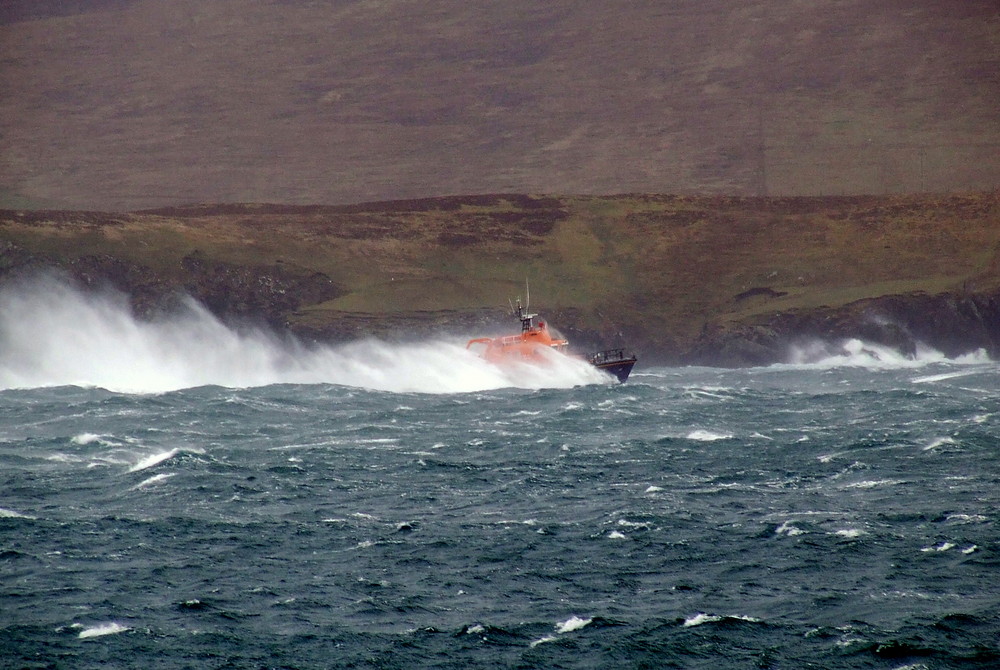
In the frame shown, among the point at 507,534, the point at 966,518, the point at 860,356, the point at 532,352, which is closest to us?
the point at 507,534

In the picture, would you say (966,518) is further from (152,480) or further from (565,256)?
(565,256)

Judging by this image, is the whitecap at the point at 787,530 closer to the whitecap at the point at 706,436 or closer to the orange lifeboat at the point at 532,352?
the whitecap at the point at 706,436

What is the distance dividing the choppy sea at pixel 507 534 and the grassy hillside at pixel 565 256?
65.4m

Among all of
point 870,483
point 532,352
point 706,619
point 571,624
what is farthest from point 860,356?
point 571,624

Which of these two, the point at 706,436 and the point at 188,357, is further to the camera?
the point at 188,357

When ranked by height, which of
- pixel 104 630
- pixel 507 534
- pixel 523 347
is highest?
pixel 523 347

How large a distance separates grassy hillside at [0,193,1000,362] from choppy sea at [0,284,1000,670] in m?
65.4

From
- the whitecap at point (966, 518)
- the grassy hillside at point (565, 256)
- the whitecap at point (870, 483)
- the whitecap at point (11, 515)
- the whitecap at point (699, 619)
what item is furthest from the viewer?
the grassy hillside at point (565, 256)

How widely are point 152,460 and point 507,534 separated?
19.4m

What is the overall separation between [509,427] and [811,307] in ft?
257

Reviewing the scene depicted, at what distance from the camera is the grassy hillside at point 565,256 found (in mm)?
138375

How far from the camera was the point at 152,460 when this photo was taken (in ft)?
168

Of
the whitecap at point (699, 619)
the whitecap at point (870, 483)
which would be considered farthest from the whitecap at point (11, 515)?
the whitecap at point (870, 483)

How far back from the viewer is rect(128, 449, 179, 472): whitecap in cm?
4956
